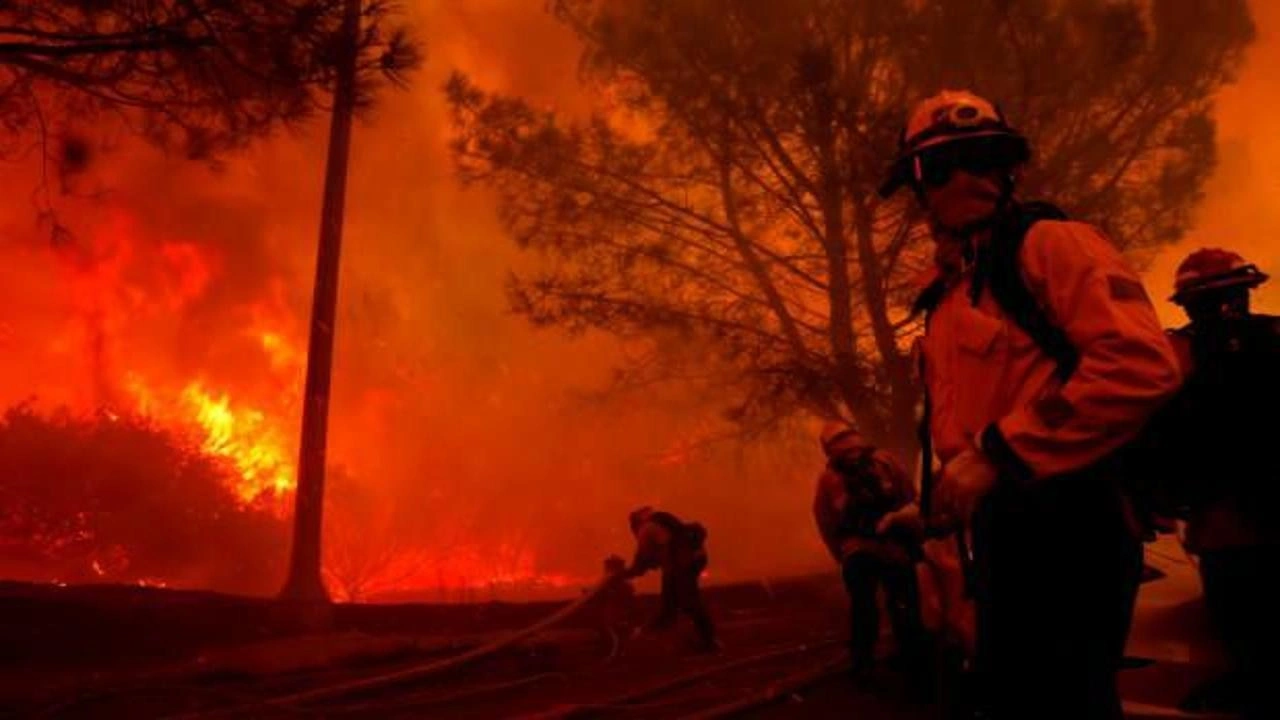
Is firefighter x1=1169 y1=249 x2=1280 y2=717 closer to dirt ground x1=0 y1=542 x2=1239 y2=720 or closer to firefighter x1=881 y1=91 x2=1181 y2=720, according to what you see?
dirt ground x1=0 y1=542 x2=1239 y2=720

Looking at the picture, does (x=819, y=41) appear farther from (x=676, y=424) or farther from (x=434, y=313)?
(x=434, y=313)

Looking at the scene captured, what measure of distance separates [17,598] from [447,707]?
146 inches

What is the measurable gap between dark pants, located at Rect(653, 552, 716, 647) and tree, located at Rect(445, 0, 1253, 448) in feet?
9.54

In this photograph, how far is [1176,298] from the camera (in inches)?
114

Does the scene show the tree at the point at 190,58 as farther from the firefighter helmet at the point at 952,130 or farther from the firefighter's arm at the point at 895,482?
the firefighter helmet at the point at 952,130

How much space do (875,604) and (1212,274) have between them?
2820 mm

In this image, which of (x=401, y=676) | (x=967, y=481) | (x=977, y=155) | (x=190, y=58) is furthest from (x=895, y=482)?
(x=190, y=58)

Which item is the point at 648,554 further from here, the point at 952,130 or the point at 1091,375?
the point at 1091,375

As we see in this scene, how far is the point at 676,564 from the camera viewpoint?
24.9ft

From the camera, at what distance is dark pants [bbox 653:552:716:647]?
294 inches

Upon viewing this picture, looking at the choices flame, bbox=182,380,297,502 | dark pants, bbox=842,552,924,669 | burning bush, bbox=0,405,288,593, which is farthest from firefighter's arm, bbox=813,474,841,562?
flame, bbox=182,380,297,502

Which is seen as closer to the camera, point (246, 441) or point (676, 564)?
point (676, 564)

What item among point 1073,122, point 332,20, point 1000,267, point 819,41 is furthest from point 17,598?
point 1073,122

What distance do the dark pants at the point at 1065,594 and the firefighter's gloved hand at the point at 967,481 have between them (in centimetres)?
5
